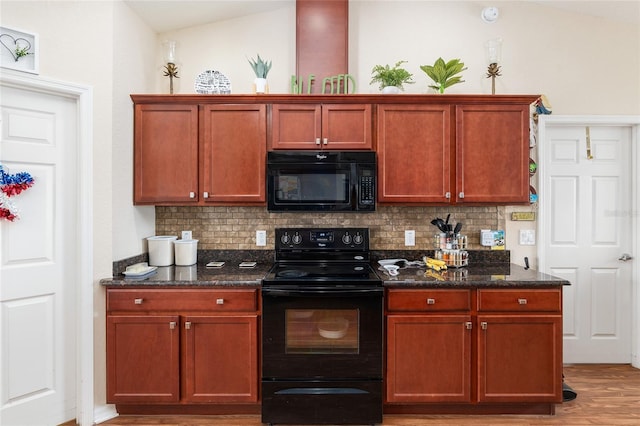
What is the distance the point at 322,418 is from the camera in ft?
7.01

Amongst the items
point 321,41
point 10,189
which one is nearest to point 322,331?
point 10,189

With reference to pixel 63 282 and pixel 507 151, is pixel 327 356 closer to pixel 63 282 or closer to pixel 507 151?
pixel 63 282

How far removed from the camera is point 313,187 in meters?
2.50

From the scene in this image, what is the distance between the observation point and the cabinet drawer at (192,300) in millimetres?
2203

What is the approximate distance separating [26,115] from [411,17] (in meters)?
2.85

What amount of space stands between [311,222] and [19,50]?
2.12 metres

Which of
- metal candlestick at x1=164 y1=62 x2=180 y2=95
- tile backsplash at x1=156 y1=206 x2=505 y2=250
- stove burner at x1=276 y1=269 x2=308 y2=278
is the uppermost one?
metal candlestick at x1=164 y1=62 x2=180 y2=95

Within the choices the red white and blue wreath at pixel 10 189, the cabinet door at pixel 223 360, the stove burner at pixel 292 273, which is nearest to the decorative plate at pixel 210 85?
the red white and blue wreath at pixel 10 189

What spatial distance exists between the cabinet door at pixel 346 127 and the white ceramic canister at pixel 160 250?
1.39m

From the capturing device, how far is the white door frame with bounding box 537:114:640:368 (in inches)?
112

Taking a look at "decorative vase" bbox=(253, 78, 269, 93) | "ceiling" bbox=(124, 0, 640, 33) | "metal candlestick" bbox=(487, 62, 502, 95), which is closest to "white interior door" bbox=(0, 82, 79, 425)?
"ceiling" bbox=(124, 0, 640, 33)

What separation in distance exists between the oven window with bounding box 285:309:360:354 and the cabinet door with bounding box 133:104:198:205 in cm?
119

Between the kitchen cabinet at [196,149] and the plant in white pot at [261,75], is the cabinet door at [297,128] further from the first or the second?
the plant in white pot at [261,75]

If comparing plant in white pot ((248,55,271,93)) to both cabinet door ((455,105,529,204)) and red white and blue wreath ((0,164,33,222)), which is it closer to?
cabinet door ((455,105,529,204))
